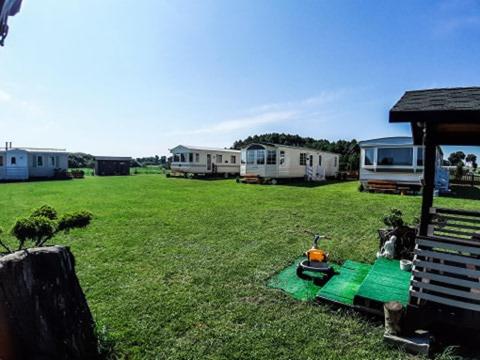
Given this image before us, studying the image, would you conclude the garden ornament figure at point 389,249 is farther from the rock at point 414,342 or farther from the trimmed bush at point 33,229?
the trimmed bush at point 33,229

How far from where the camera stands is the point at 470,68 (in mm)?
8273

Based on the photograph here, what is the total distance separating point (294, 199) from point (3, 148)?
895 inches

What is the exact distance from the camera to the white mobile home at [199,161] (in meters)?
24.9

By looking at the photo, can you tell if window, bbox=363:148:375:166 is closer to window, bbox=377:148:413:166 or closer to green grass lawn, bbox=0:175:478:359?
window, bbox=377:148:413:166

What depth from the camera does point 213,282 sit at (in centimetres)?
406

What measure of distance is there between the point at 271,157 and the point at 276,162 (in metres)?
0.50

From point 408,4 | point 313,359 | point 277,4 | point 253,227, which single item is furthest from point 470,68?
point 313,359

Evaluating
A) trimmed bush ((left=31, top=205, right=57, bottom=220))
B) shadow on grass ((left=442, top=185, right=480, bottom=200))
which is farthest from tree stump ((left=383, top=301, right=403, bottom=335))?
shadow on grass ((left=442, top=185, right=480, bottom=200))

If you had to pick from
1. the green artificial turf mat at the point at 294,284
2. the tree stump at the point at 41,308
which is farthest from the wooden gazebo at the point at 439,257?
the tree stump at the point at 41,308

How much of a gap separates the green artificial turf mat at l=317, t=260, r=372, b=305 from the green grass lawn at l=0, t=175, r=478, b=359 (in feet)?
0.76

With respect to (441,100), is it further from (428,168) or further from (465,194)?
(465,194)

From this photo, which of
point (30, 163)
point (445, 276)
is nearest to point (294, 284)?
point (445, 276)

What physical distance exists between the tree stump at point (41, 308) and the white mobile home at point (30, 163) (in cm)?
2427

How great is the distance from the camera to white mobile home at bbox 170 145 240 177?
979 inches
